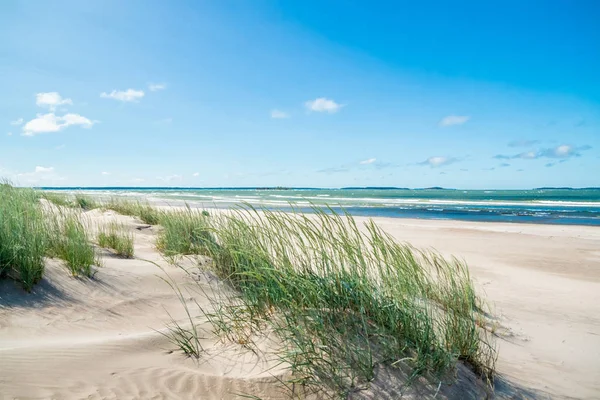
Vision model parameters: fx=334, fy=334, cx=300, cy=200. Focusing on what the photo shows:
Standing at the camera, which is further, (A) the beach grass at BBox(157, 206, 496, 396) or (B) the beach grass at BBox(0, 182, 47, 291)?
(B) the beach grass at BBox(0, 182, 47, 291)

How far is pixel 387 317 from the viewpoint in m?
2.73

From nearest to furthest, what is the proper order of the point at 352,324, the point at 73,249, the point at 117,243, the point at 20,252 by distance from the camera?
the point at 352,324 → the point at 20,252 → the point at 73,249 → the point at 117,243

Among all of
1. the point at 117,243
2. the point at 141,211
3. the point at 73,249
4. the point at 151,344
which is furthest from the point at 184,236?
the point at 141,211

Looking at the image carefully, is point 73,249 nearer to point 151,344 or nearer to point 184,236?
point 184,236

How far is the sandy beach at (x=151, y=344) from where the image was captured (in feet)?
8.07

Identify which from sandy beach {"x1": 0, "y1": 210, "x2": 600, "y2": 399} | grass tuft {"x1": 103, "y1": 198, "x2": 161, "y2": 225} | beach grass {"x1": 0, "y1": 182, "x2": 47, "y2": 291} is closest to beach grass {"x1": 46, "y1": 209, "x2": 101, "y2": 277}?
sandy beach {"x1": 0, "y1": 210, "x2": 600, "y2": 399}

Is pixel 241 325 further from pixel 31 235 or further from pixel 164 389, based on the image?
pixel 31 235

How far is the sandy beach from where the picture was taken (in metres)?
2.46

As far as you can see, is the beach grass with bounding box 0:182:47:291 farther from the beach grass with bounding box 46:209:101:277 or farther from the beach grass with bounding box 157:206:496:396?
the beach grass with bounding box 157:206:496:396

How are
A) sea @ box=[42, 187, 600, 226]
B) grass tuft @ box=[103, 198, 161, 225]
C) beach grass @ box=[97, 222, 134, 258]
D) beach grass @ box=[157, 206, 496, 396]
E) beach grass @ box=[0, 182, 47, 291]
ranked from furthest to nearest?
sea @ box=[42, 187, 600, 226] → grass tuft @ box=[103, 198, 161, 225] → beach grass @ box=[97, 222, 134, 258] → beach grass @ box=[0, 182, 47, 291] → beach grass @ box=[157, 206, 496, 396]

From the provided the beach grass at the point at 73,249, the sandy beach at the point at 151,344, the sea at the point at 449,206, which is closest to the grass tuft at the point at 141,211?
the sea at the point at 449,206

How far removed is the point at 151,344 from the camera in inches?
125

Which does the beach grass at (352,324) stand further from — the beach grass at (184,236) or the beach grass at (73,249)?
the beach grass at (184,236)

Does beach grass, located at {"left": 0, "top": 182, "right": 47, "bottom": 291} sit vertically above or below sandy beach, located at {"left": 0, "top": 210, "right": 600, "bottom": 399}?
above
